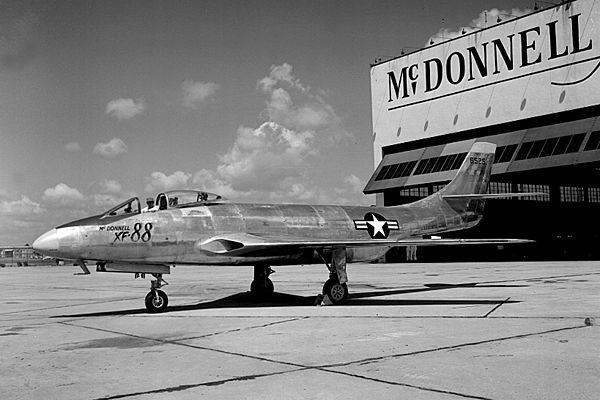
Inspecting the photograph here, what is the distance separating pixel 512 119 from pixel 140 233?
31.9m

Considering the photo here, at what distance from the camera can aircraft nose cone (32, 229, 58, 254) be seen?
42.5 ft

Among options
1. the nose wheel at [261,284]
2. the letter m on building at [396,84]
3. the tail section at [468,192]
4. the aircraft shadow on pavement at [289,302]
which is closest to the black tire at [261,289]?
the nose wheel at [261,284]

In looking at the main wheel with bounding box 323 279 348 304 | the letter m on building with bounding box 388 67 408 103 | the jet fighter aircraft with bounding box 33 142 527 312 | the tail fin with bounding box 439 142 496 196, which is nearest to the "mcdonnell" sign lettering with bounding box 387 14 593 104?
the letter m on building with bounding box 388 67 408 103

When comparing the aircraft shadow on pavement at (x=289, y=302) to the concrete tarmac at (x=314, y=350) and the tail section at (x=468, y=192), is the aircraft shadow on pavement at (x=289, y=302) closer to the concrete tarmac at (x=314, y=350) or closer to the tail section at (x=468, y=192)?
the concrete tarmac at (x=314, y=350)

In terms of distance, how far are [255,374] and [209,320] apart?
549cm

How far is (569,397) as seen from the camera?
220 inches

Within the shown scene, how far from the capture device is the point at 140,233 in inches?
550

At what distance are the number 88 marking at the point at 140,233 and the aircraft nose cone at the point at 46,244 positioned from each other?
167 cm

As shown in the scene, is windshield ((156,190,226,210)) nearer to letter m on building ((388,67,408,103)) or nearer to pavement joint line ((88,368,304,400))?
pavement joint line ((88,368,304,400))

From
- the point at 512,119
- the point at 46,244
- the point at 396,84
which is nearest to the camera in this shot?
the point at 46,244

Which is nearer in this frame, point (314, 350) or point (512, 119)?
point (314, 350)

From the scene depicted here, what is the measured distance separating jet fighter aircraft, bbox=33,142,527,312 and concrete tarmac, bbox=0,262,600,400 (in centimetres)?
118

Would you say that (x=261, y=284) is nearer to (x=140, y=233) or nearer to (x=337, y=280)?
(x=337, y=280)

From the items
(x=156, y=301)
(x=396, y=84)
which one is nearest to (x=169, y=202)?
(x=156, y=301)
